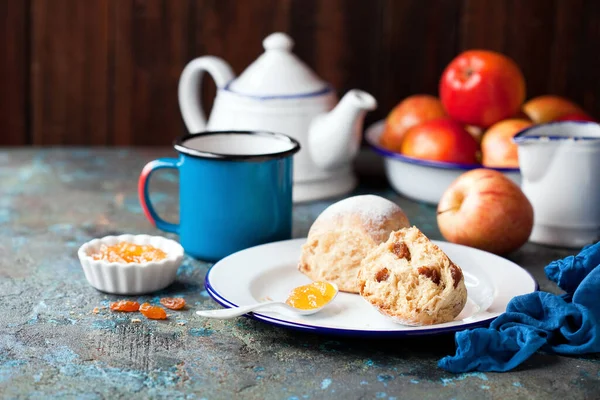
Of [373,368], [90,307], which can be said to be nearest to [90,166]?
[90,307]

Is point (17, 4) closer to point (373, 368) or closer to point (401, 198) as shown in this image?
point (401, 198)

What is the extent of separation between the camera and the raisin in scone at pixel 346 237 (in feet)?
3.52

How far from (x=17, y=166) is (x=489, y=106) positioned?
923 millimetres

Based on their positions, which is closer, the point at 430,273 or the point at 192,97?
the point at 430,273

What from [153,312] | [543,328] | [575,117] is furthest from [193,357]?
[575,117]

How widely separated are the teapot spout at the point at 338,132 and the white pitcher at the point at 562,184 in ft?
0.95

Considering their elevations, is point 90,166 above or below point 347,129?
below

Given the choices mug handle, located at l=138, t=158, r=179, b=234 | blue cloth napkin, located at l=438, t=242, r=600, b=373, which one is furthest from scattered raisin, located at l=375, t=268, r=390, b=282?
mug handle, located at l=138, t=158, r=179, b=234

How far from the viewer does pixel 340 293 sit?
3.47 feet

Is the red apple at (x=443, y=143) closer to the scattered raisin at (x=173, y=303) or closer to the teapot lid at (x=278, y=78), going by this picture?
the teapot lid at (x=278, y=78)

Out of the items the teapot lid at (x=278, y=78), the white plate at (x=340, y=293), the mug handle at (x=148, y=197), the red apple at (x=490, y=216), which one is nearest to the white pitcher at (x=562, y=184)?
the red apple at (x=490, y=216)

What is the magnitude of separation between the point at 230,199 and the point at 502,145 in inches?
20.7

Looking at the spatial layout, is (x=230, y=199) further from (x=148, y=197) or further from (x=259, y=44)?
(x=259, y=44)

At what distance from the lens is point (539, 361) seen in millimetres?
898
